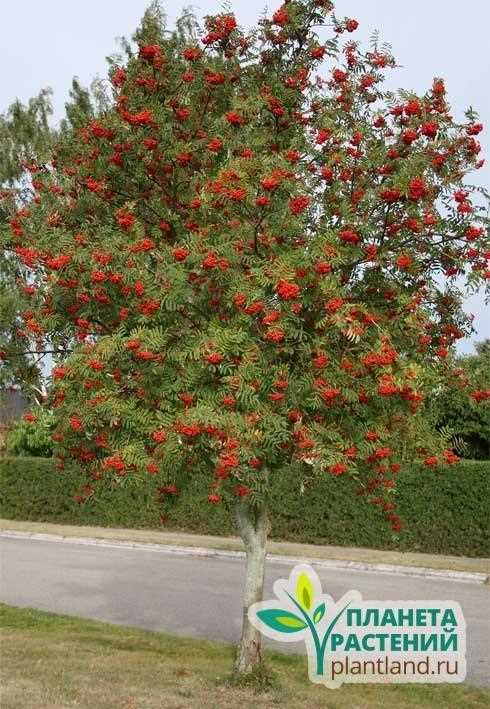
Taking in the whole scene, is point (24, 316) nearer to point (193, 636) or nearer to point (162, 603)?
point (193, 636)

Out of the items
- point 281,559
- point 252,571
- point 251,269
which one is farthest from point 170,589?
A: point 251,269

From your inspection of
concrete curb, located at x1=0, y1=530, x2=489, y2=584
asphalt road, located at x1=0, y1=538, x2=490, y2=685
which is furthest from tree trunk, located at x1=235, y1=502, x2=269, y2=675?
concrete curb, located at x1=0, y1=530, x2=489, y2=584

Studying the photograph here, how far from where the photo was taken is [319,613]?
790 cm

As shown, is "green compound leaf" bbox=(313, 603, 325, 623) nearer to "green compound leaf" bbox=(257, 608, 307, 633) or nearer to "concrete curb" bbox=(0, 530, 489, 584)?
"green compound leaf" bbox=(257, 608, 307, 633)

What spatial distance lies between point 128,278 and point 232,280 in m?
0.71

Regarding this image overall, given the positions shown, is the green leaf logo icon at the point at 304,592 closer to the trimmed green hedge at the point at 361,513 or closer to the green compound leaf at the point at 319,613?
the green compound leaf at the point at 319,613

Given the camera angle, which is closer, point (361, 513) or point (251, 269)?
point (251, 269)

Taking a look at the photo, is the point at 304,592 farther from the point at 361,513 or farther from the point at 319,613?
the point at 361,513

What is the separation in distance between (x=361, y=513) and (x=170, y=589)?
5771 mm

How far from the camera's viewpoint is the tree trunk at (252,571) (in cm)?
741

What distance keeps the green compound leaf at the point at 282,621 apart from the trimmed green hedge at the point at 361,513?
21.1 feet

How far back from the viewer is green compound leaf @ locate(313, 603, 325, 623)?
7895 mm

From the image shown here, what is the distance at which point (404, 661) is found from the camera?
842cm

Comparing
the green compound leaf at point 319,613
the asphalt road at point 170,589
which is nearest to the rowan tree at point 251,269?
the green compound leaf at point 319,613
